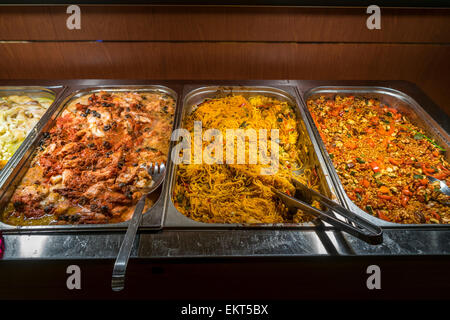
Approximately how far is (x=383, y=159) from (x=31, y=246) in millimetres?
2511

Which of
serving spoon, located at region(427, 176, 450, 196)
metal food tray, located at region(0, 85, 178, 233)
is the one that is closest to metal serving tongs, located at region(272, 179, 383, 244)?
metal food tray, located at region(0, 85, 178, 233)

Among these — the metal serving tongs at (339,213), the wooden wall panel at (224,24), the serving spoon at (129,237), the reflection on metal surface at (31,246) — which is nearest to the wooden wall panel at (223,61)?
the wooden wall panel at (224,24)

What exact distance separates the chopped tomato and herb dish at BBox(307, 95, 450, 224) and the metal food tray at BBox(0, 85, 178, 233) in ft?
4.45

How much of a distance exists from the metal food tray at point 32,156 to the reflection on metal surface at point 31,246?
47 mm

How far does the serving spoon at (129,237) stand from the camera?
116 cm

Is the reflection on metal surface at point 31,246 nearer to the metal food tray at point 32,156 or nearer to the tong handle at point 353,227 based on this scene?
the metal food tray at point 32,156

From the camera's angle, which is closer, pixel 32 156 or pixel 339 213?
pixel 339 213

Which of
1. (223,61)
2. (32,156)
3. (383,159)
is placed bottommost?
(32,156)

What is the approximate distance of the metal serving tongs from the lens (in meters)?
1.28

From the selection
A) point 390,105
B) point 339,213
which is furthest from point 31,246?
point 390,105

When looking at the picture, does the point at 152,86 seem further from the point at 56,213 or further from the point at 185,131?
the point at 56,213

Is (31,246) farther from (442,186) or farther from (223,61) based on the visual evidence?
(442,186)

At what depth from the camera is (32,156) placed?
2.05m

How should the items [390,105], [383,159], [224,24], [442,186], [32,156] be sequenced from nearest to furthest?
1. [442,186]
2. [32,156]
3. [383,159]
4. [224,24]
5. [390,105]
